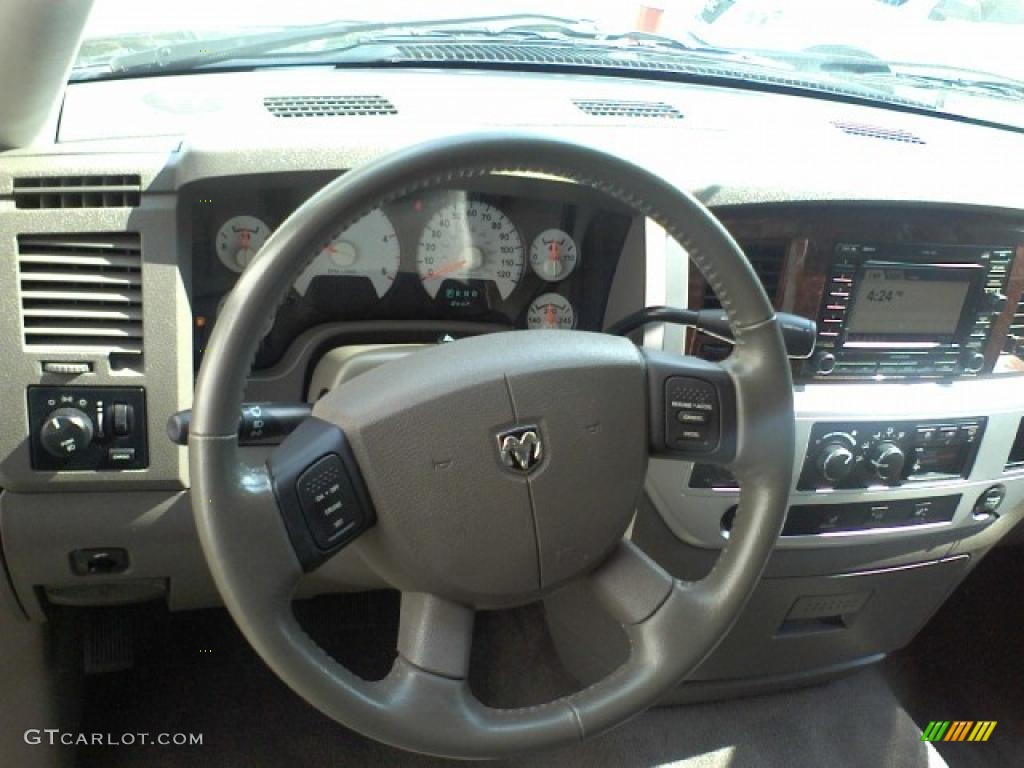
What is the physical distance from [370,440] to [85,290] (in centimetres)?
56

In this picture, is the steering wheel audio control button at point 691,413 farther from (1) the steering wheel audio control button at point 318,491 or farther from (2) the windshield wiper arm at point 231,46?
(2) the windshield wiper arm at point 231,46

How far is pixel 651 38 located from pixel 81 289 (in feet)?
3.83

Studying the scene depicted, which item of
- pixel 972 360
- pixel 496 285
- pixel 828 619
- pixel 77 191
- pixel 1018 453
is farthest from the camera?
pixel 828 619

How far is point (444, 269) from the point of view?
147cm

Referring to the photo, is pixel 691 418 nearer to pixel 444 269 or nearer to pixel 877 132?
pixel 444 269

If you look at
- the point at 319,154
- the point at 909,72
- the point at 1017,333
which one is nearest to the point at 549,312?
the point at 319,154

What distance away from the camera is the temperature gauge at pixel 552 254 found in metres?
1.50

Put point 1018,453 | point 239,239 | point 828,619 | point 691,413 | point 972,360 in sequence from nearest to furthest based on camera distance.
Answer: point 691,413
point 239,239
point 972,360
point 1018,453
point 828,619

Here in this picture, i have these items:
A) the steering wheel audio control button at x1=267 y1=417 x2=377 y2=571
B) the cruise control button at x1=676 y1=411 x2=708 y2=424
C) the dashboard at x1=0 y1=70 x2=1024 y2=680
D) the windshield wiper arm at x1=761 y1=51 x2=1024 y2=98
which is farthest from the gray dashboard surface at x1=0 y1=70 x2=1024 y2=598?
the steering wheel audio control button at x1=267 y1=417 x2=377 y2=571

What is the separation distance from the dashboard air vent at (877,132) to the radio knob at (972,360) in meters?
0.40

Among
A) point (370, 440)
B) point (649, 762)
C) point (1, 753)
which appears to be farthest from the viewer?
point (649, 762)

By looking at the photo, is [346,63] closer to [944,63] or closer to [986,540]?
[944,63]

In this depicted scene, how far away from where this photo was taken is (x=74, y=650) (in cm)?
182

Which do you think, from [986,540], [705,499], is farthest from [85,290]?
[986,540]
